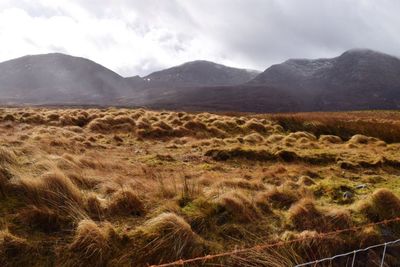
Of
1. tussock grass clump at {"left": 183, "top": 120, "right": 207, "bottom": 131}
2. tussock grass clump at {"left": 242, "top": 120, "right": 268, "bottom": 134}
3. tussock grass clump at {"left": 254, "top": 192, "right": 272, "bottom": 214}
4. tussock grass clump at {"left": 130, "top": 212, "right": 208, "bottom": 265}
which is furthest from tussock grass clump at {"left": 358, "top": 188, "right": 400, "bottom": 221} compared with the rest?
tussock grass clump at {"left": 242, "top": 120, "right": 268, "bottom": 134}

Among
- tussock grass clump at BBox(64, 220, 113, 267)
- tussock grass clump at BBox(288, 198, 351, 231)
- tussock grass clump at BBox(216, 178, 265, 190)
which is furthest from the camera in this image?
tussock grass clump at BBox(216, 178, 265, 190)

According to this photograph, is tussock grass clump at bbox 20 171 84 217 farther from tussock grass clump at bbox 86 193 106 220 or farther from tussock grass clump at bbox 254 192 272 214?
tussock grass clump at bbox 254 192 272 214

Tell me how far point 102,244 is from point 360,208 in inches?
205

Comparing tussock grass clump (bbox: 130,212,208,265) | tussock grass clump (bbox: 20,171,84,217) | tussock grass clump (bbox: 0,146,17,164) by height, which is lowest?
tussock grass clump (bbox: 130,212,208,265)

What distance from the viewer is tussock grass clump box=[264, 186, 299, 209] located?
7883mm

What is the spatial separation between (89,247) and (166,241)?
1.09m

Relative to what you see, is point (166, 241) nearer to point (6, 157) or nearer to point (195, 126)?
point (6, 157)

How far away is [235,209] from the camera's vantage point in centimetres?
693

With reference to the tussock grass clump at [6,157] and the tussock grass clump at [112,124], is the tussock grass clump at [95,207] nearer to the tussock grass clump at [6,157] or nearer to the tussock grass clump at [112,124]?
the tussock grass clump at [6,157]

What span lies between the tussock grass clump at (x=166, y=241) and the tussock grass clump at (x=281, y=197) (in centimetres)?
251

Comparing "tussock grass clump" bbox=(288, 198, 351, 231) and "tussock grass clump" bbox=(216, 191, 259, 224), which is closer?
"tussock grass clump" bbox=(216, 191, 259, 224)

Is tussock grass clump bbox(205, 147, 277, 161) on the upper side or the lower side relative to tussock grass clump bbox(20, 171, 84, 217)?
lower

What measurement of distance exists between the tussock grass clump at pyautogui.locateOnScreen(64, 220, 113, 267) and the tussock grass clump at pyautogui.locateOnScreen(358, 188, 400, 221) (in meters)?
5.09

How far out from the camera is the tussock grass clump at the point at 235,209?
22.3ft
